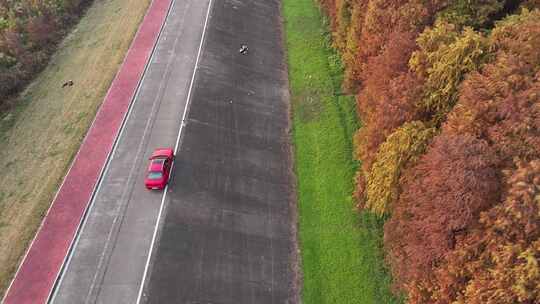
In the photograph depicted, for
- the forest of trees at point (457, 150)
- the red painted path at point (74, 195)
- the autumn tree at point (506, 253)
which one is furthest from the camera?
the red painted path at point (74, 195)

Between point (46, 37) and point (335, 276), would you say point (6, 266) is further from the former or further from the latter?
point (46, 37)

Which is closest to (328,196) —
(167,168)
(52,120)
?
(167,168)

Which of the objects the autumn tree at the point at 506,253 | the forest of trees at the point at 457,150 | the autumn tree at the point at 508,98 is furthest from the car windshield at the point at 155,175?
the autumn tree at the point at 506,253

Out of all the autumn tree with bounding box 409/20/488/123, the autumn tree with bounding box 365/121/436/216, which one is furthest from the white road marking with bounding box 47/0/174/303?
the autumn tree with bounding box 409/20/488/123

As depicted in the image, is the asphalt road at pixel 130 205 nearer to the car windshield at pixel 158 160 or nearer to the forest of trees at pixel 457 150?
the car windshield at pixel 158 160

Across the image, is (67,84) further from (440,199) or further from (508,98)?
(508,98)

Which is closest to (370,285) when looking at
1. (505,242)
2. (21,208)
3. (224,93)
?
(505,242)
